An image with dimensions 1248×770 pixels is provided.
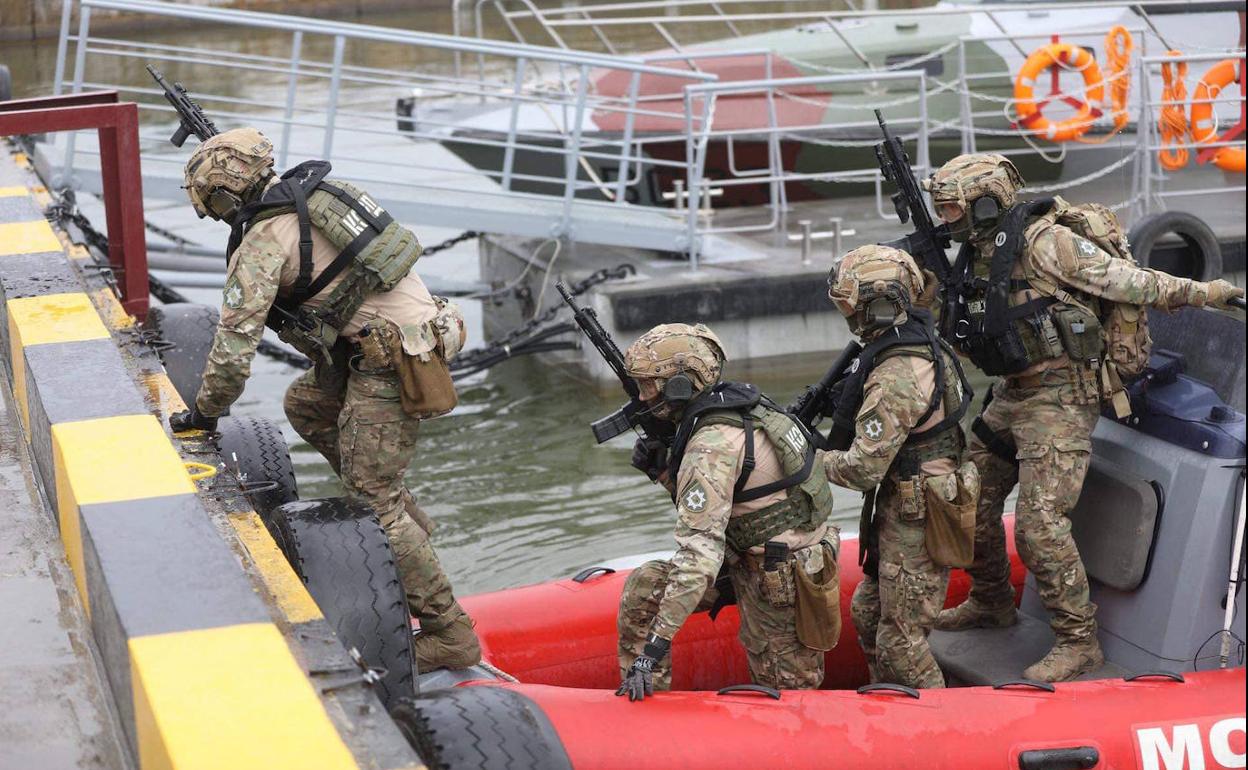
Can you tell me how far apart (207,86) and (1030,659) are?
17.0 metres

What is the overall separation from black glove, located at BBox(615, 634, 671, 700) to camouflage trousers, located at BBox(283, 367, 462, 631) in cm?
102

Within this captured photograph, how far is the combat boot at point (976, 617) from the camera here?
5707 mm

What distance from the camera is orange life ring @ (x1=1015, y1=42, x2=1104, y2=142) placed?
1166cm

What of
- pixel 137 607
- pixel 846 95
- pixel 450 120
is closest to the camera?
pixel 137 607

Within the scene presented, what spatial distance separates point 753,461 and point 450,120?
30.0ft

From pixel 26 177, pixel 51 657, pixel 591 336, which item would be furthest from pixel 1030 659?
pixel 26 177

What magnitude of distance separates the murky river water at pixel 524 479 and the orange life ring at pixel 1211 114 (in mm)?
3606

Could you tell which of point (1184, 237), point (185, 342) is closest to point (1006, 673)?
point (1184, 237)

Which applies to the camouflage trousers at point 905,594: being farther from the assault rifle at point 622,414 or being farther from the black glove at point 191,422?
the black glove at point 191,422

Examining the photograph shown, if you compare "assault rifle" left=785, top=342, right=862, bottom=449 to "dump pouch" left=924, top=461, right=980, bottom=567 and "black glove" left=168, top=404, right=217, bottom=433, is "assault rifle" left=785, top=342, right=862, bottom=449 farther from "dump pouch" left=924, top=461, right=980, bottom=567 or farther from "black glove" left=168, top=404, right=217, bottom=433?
"black glove" left=168, top=404, right=217, bottom=433

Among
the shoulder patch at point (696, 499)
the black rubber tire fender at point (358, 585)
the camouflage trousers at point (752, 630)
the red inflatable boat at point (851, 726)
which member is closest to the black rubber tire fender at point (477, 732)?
the red inflatable boat at point (851, 726)

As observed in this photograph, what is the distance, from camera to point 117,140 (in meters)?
6.55

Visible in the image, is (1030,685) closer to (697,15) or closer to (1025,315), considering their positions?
(1025,315)

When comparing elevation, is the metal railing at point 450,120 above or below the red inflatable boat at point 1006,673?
above
